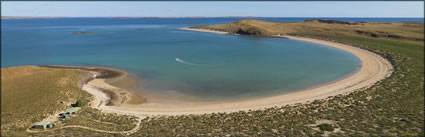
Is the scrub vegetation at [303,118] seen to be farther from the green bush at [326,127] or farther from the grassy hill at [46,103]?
the grassy hill at [46,103]

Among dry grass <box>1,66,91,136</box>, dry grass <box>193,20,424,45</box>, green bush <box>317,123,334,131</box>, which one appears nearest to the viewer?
dry grass <box>1,66,91,136</box>

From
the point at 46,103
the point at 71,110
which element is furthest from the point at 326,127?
the point at 46,103

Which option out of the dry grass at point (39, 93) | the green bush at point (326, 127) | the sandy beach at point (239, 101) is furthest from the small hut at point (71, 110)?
the green bush at point (326, 127)

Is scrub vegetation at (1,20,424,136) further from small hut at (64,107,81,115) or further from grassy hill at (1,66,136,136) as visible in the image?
small hut at (64,107,81,115)

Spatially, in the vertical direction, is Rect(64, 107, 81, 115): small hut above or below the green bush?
above

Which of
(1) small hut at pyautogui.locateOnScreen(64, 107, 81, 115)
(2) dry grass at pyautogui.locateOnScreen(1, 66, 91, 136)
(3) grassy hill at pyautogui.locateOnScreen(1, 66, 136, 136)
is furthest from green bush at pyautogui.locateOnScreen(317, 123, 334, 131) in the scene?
(1) small hut at pyautogui.locateOnScreen(64, 107, 81, 115)

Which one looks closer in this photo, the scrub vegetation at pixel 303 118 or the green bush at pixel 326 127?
the scrub vegetation at pixel 303 118

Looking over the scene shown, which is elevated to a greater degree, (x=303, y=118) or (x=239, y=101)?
(x=239, y=101)

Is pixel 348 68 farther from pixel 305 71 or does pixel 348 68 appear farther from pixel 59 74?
pixel 59 74

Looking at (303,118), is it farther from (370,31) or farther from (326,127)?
(370,31)

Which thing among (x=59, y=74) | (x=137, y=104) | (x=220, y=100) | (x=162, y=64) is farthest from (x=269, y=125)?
(x=162, y=64)

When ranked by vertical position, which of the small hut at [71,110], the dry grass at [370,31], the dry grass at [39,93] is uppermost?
the dry grass at [370,31]
